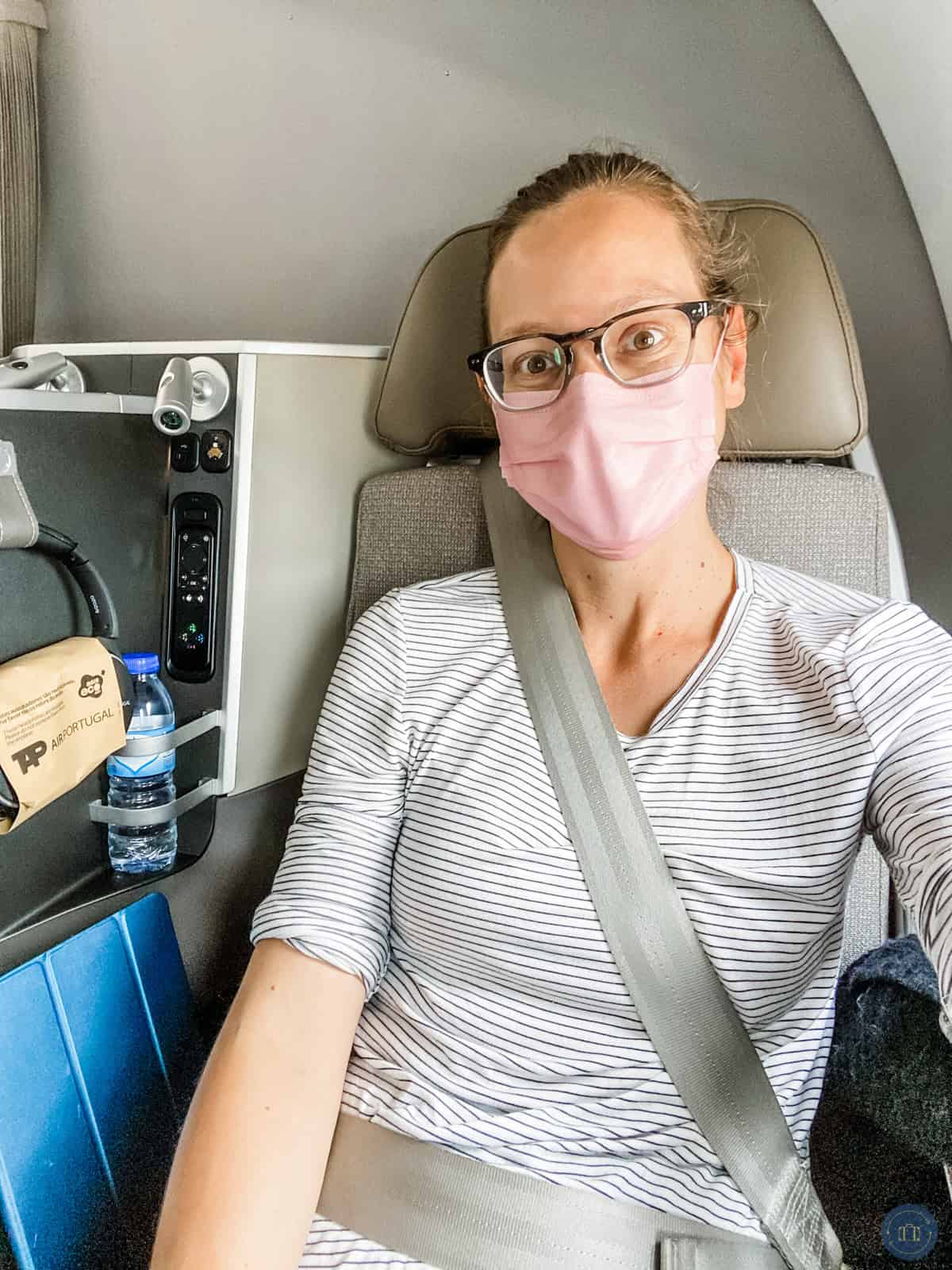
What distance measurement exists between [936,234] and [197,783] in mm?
1314

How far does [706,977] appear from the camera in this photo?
875 mm

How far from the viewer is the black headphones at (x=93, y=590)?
1.05m

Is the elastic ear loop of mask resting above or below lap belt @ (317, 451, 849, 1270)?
above

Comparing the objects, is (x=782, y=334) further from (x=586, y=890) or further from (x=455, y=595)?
(x=586, y=890)

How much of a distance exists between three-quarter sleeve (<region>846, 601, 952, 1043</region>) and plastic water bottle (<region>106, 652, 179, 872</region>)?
81 cm

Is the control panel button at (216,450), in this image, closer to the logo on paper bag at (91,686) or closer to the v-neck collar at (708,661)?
the logo on paper bag at (91,686)

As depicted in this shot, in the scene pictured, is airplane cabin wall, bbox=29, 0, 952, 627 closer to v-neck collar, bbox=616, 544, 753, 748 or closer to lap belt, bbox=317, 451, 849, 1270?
v-neck collar, bbox=616, 544, 753, 748

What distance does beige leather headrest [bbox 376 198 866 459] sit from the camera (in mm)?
1111

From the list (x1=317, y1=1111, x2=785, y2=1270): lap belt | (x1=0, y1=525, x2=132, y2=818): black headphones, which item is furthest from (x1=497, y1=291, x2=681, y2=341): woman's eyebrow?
(x1=317, y1=1111, x2=785, y2=1270): lap belt

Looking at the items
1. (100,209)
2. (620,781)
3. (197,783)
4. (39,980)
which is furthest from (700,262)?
(100,209)

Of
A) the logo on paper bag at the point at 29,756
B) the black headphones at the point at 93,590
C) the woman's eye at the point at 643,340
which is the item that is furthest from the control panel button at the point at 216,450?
the woman's eye at the point at 643,340

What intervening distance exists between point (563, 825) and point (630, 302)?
0.51 metres

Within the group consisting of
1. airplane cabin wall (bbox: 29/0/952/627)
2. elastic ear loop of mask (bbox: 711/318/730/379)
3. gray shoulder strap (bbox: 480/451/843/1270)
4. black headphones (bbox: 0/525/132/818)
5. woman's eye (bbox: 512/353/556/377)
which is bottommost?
gray shoulder strap (bbox: 480/451/843/1270)

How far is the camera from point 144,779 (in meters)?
1.21
